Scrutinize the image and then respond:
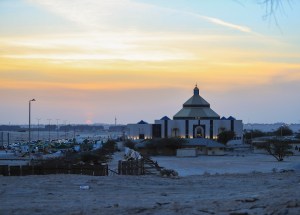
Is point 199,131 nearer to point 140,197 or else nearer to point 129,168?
point 129,168

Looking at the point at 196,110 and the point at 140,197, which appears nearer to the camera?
the point at 140,197

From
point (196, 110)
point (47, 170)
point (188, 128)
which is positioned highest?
point (196, 110)

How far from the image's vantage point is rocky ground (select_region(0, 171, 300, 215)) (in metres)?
14.0

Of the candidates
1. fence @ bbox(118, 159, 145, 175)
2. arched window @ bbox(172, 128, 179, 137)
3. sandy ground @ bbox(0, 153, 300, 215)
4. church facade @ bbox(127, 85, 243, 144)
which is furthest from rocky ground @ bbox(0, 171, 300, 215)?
church facade @ bbox(127, 85, 243, 144)

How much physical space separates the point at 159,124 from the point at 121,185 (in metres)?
92.5

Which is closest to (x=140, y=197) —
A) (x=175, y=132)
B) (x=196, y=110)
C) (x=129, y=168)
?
(x=129, y=168)

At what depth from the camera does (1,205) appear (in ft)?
55.8

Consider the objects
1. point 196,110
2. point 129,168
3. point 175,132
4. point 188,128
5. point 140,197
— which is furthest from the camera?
point 196,110

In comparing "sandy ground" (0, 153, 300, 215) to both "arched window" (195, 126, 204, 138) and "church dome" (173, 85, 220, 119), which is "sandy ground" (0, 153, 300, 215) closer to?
"arched window" (195, 126, 204, 138)

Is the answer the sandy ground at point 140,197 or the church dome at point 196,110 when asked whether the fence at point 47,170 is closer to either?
the sandy ground at point 140,197

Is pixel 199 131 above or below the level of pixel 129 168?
above

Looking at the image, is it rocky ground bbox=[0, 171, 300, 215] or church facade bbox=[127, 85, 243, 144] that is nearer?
rocky ground bbox=[0, 171, 300, 215]

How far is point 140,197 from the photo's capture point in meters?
19.2

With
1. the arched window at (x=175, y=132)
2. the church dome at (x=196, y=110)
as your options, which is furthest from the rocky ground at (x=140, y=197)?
the church dome at (x=196, y=110)
